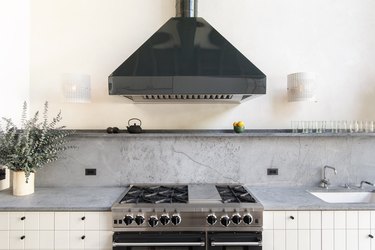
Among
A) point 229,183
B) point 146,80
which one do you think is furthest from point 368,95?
point 146,80

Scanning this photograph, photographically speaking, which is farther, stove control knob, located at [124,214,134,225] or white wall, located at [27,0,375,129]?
white wall, located at [27,0,375,129]

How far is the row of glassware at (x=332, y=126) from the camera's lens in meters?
2.42

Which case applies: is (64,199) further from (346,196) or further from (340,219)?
(346,196)

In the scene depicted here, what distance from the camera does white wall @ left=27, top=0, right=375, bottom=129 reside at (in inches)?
99.3

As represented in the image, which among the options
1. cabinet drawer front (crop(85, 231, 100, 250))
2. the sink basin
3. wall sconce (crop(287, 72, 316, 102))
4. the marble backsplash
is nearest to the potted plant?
the marble backsplash

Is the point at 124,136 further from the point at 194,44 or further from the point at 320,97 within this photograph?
the point at 320,97

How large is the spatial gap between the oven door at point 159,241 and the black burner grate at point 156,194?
0.24 metres

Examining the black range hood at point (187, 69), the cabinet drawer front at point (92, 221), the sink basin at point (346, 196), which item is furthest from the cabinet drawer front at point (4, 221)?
the sink basin at point (346, 196)

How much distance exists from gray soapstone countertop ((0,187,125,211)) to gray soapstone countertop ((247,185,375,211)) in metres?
1.25

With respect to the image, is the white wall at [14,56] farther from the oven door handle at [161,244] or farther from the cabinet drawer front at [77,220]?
the oven door handle at [161,244]

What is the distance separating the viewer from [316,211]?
5.93 ft

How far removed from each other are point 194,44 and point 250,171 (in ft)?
4.41

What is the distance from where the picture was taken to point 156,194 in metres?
2.09

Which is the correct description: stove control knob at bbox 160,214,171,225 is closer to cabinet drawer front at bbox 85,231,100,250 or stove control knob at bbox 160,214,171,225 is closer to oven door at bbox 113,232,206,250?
oven door at bbox 113,232,206,250
